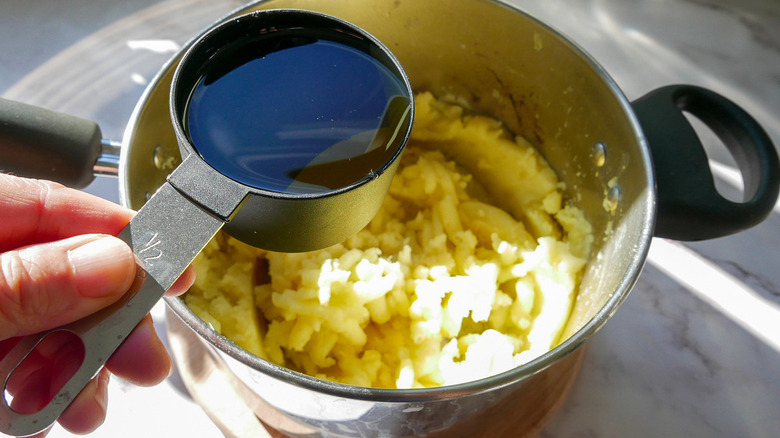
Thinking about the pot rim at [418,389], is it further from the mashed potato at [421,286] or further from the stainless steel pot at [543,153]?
the mashed potato at [421,286]

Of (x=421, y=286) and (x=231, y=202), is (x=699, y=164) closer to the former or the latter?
(x=421, y=286)

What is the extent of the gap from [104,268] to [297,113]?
30 cm

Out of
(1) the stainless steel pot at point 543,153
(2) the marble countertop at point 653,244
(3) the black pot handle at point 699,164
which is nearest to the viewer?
(1) the stainless steel pot at point 543,153

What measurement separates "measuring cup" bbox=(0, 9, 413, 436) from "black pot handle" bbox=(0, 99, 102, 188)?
0.18m

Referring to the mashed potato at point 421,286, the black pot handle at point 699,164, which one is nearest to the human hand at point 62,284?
the mashed potato at point 421,286

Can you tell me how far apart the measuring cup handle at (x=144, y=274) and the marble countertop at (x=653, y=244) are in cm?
36

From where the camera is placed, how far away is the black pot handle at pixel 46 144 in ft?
2.20

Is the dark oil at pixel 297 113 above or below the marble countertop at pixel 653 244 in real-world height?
above

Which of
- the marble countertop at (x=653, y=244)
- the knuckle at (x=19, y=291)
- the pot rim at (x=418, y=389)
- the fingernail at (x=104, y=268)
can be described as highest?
the fingernail at (x=104, y=268)

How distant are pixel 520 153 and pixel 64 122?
63cm

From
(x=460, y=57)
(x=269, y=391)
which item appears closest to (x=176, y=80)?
(x=269, y=391)

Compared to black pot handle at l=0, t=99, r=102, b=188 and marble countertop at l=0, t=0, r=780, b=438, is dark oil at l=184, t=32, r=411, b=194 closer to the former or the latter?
Answer: black pot handle at l=0, t=99, r=102, b=188

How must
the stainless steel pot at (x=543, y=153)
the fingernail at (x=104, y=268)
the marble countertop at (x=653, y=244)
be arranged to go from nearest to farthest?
the fingernail at (x=104, y=268)
the stainless steel pot at (x=543, y=153)
the marble countertop at (x=653, y=244)

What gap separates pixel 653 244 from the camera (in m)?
0.98
